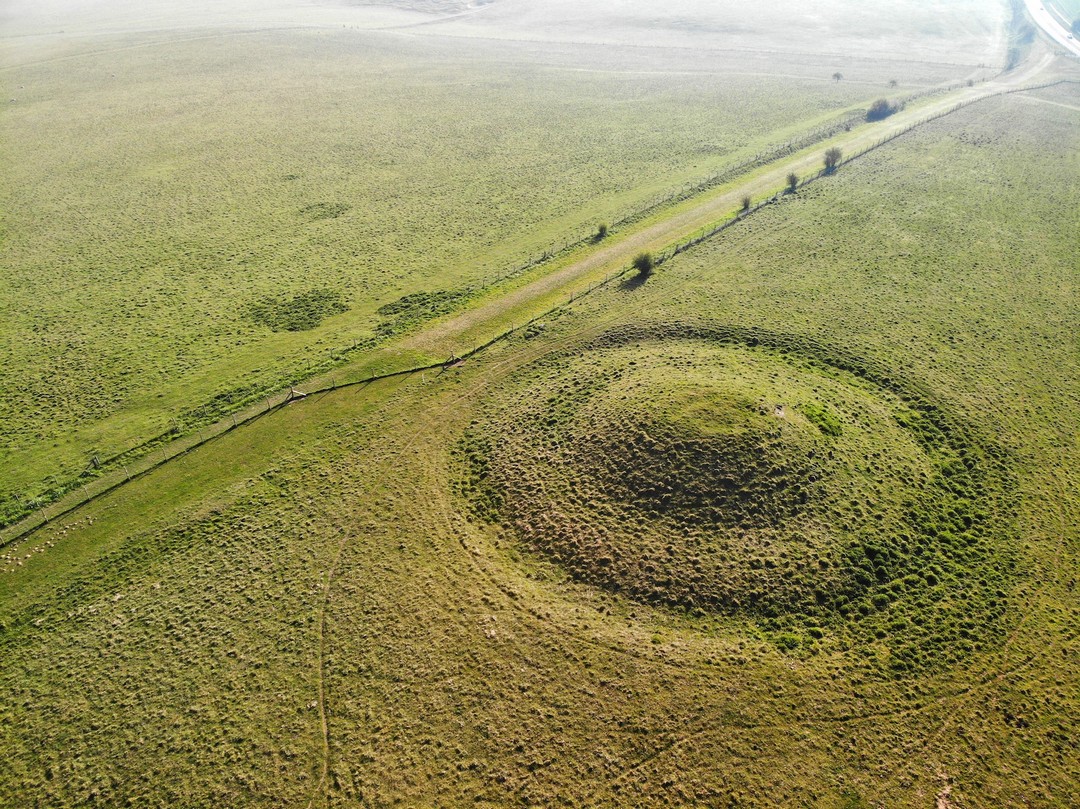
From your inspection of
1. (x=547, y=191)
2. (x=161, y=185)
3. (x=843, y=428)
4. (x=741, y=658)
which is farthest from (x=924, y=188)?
(x=161, y=185)

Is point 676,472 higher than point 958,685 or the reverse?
higher

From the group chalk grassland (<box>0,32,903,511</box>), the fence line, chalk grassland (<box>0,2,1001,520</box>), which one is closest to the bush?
chalk grassland (<box>0,32,903,511</box>)

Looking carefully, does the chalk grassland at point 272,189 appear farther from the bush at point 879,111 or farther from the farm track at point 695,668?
the farm track at point 695,668

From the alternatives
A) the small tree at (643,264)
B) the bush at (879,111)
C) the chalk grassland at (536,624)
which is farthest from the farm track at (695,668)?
the bush at (879,111)

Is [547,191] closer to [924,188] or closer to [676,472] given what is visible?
[924,188]

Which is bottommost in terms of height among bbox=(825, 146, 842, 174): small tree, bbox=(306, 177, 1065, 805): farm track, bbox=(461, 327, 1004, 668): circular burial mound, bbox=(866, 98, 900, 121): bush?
bbox=(306, 177, 1065, 805): farm track

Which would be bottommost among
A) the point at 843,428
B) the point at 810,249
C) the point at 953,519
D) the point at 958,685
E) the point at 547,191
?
the point at 958,685

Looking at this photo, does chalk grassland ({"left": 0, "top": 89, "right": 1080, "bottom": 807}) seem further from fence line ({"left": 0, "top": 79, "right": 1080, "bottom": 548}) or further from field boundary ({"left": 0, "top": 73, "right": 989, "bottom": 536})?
field boundary ({"left": 0, "top": 73, "right": 989, "bottom": 536})
